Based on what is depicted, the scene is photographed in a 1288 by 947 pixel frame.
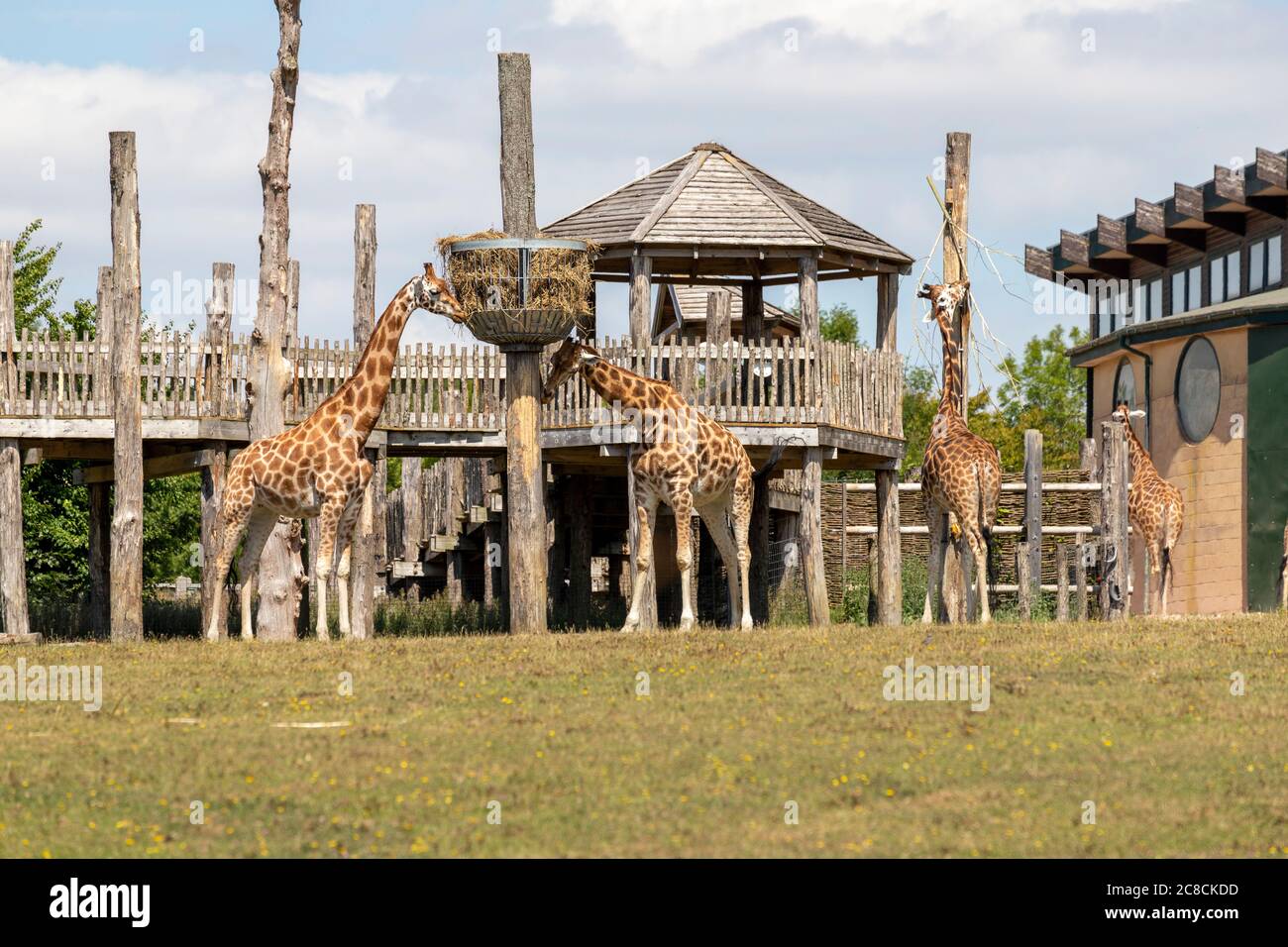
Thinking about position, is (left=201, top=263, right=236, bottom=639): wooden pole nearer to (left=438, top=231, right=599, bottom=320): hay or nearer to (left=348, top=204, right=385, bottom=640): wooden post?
(left=348, top=204, right=385, bottom=640): wooden post

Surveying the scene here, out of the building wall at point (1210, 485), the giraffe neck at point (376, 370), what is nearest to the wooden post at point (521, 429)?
the giraffe neck at point (376, 370)

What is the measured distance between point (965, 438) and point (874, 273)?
14.2 feet

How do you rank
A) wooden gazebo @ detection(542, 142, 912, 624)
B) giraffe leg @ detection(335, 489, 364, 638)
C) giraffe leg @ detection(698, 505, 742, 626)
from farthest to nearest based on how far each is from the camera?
1. wooden gazebo @ detection(542, 142, 912, 624)
2. giraffe leg @ detection(698, 505, 742, 626)
3. giraffe leg @ detection(335, 489, 364, 638)

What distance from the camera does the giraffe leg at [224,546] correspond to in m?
21.2

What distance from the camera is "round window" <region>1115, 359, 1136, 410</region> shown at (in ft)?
111

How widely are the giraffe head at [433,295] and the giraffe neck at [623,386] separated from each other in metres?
1.74

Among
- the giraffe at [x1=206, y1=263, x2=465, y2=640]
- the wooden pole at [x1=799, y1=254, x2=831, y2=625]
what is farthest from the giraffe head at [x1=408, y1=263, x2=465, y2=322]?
the wooden pole at [x1=799, y1=254, x2=831, y2=625]

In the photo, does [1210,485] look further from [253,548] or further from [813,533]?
[253,548]

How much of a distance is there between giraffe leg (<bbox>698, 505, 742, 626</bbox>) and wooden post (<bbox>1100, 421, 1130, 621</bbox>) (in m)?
4.31

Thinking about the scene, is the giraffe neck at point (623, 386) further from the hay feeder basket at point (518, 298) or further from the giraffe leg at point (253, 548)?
the giraffe leg at point (253, 548)

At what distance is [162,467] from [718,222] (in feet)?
27.7
